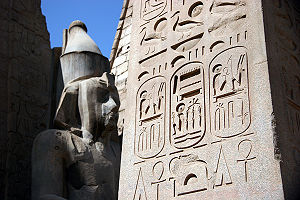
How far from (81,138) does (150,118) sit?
104 cm

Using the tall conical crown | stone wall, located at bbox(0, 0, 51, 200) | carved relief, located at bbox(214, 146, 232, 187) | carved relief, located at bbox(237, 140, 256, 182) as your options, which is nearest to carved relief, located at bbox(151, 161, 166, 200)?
carved relief, located at bbox(214, 146, 232, 187)

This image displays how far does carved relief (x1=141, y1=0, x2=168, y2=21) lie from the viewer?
4.85 metres

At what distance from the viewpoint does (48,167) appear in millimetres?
4871

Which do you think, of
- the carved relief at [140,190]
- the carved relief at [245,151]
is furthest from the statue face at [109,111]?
the carved relief at [245,151]

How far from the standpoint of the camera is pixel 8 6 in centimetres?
648

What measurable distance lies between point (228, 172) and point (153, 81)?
1.16 meters

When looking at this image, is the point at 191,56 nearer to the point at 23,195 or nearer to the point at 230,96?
the point at 230,96

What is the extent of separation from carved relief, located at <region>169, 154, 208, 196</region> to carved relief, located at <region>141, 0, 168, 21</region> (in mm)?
1412

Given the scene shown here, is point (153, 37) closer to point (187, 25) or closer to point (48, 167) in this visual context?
point (187, 25)

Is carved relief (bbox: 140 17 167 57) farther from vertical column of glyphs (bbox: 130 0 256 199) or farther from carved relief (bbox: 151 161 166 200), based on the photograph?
carved relief (bbox: 151 161 166 200)

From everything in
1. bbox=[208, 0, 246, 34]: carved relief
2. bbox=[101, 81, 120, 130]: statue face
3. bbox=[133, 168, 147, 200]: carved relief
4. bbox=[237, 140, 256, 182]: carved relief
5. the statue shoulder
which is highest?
bbox=[208, 0, 246, 34]: carved relief

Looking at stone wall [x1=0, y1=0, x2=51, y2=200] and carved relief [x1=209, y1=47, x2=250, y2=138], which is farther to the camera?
stone wall [x1=0, y1=0, x2=51, y2=200]

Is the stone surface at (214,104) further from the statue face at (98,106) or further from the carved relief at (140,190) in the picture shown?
the statue face at (98,106)

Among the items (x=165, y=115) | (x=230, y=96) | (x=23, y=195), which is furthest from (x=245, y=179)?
(x=23, y=195)
